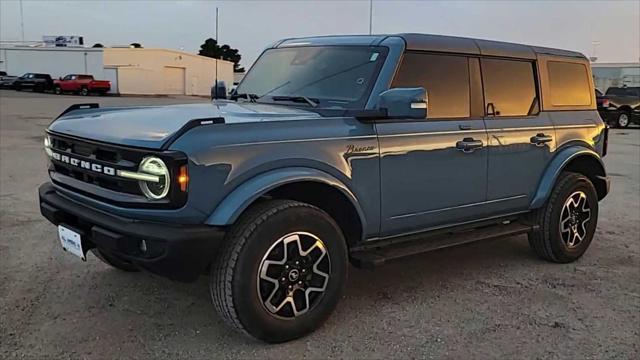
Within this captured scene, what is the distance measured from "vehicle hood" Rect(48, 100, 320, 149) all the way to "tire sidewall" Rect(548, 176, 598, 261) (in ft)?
8.34

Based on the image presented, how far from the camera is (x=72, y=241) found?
140 inches

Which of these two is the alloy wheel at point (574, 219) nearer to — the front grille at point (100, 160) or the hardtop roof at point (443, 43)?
the hardtop roof at point (443, 43)

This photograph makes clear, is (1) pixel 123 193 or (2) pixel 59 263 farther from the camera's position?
(2) pixel 59 263

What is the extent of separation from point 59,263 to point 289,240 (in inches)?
94.8

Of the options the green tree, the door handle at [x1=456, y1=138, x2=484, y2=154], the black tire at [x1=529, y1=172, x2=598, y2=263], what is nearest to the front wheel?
the black tire at [x1=529, y1=172, x2=598, y2=263]

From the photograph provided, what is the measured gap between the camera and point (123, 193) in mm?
3332

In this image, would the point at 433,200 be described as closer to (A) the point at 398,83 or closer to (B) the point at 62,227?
(A) the point at 398,83

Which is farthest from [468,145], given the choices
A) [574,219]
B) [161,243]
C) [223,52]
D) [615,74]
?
[223,52]

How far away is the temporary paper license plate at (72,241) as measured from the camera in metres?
3.50

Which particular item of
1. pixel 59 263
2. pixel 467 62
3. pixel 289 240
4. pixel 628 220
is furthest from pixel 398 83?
pixel 628 220

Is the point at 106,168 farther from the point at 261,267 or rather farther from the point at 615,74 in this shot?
the point at 615,74

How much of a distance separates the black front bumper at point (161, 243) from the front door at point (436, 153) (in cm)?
130

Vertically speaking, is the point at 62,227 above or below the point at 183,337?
above

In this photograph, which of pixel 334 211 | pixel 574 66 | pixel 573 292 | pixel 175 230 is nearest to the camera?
pixel 175 230
